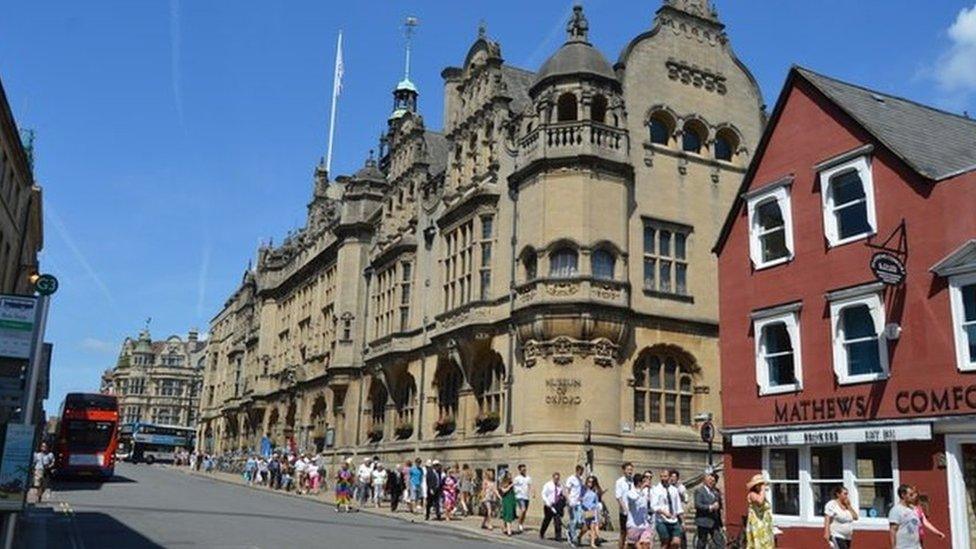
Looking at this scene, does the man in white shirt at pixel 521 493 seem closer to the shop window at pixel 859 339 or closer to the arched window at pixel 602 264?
the arched window at pixel 602 264

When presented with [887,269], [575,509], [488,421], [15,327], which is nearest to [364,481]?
[488,421]

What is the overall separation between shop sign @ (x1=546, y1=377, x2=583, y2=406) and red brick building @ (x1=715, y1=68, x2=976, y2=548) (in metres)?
6.89

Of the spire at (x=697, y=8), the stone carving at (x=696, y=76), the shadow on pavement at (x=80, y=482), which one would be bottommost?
the shadow on pavement at (x=80, y=482)

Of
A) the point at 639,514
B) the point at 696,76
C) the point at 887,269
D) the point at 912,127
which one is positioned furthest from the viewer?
the point at 696,76

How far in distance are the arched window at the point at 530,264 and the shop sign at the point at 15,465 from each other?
20.7 meters

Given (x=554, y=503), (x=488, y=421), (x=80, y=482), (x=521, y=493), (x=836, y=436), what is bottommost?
(x=80, y=482)

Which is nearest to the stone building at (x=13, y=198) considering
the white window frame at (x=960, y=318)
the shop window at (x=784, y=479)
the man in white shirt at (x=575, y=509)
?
the man in white shirt at (x=575, y=509)

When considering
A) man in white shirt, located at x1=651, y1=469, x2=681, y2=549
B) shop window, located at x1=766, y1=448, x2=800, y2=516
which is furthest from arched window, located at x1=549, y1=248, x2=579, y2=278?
man in white shirt, located at x1=651, y1=469, x2=681, y2=549

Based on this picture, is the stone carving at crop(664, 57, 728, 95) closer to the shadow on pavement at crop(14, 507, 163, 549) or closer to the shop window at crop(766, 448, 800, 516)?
the shop window at crop(766, 448, 800, 516)

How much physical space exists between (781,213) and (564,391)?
10095 mm

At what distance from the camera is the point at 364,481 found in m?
35.9

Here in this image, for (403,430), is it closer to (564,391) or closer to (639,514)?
(564,391)

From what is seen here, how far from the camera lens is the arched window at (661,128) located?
1350 inches

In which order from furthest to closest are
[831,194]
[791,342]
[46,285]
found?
1. [791,342]
2. [831,194]
3. [46,285]
